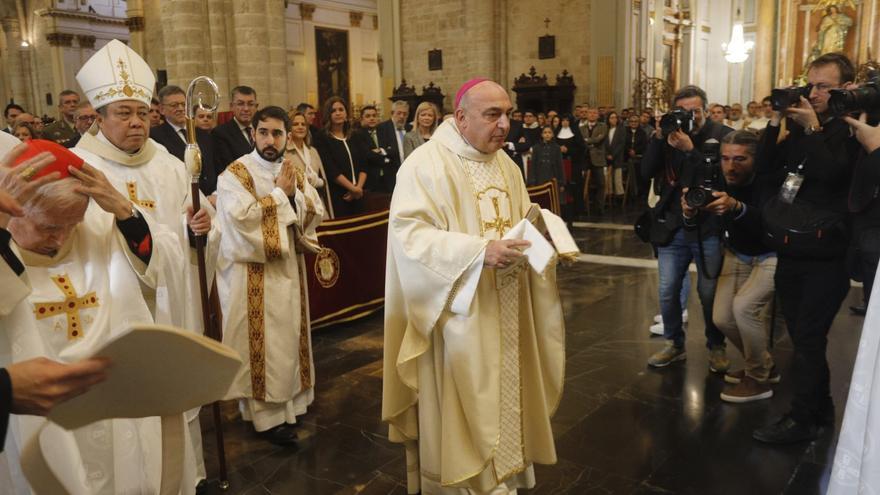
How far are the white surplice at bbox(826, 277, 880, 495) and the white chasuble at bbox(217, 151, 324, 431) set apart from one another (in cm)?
274

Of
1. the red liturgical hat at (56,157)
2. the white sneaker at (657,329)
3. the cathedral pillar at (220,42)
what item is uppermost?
the cathedral pillar at (220,42)

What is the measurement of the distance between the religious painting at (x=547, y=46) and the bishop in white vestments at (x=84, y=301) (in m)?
15.2

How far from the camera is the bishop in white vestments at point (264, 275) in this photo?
3.74 metres

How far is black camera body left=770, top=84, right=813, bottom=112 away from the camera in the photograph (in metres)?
3.35

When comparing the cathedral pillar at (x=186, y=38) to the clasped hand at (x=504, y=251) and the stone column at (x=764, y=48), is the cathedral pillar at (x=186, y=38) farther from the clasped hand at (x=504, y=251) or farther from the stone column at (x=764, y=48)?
the stone column at (x=764, y=48)

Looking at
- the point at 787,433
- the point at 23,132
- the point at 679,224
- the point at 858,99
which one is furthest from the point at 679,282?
the point at 23,132

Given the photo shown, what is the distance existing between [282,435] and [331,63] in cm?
2094

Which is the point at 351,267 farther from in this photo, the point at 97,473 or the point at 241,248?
the point at 97,473

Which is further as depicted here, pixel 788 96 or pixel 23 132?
pixel 23 132

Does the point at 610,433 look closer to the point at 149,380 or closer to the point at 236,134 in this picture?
the point at 149,380

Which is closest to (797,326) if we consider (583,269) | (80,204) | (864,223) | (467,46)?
(864,223)

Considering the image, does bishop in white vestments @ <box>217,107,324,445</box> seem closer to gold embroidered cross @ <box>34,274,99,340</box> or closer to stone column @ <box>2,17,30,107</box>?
gold embroidered cross @ <box>34,274,99,340</box>

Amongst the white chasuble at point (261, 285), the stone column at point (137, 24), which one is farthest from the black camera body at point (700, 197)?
the stone column at point (137, 24)

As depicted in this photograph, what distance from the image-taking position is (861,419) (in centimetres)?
216
